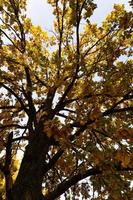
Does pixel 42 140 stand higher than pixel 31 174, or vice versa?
pixel 42 140

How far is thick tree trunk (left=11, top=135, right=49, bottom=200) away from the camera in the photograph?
7.63 metres

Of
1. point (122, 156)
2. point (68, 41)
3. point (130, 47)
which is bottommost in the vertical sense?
point (122, 156)

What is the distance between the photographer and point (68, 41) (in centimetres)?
1111

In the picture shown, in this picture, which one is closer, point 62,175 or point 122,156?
point 122,156

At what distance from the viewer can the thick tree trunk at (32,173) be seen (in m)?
7.63

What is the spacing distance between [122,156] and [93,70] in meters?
3.56

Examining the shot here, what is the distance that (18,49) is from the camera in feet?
34.8

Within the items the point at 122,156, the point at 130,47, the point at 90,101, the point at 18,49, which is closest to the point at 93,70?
the point at 90,101

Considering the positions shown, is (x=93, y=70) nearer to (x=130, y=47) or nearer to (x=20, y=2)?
(x=130, y=47)

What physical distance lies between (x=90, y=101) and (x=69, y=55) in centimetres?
198

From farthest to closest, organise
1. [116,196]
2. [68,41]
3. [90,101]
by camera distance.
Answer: [68,41]
[90,101]
[116,196]

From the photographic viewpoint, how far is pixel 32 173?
8133mm

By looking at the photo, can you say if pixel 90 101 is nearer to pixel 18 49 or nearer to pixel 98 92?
pixel 98 92

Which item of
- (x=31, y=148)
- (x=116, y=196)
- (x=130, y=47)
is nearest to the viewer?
(x=116, y=196)
